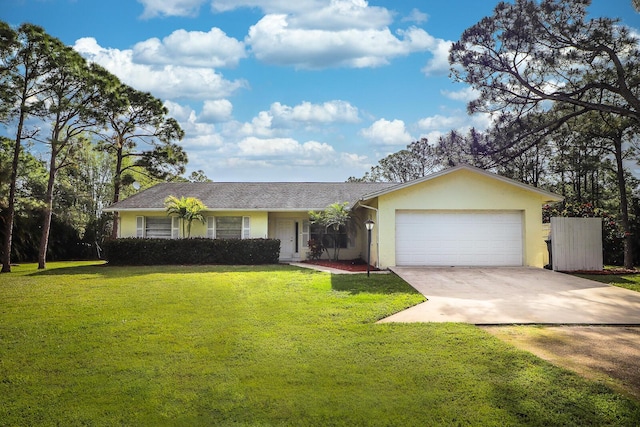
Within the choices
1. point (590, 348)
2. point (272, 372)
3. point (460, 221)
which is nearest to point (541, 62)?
point (460, 221)

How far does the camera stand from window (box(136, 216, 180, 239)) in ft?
65.3

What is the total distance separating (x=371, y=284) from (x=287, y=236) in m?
10.1

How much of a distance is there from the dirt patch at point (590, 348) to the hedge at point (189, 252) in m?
12.5

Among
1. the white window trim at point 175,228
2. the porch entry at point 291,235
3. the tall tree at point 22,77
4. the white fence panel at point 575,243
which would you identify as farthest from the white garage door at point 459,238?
the tall tree at point 22,77

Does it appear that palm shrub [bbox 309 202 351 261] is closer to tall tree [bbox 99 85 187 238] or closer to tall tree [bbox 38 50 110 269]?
tall tree [bbox 38 50 110 269]

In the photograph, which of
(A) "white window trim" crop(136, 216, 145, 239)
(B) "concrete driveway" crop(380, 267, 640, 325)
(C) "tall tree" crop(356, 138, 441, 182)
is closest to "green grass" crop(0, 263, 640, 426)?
(B) "concrete driveway" crop(380, 267, 640, 325)

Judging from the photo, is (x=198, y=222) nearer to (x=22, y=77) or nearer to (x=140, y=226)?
(x=140, y=226)

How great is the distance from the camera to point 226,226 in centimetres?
2008

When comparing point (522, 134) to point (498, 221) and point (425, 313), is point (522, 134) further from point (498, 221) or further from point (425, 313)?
point (425, 313)

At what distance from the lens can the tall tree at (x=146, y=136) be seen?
82.4 feet

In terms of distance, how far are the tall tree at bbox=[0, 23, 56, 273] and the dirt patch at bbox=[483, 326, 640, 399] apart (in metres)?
19.1

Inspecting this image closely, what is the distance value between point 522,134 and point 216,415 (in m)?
12.0

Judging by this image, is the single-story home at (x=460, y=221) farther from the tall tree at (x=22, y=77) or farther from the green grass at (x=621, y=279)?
the tall tree at (x=22, y=77)

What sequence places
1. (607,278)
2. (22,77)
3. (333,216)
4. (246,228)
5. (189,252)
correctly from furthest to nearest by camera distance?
(246,228) < (189,252) < (333,216) < (22,77) < (607,278)
